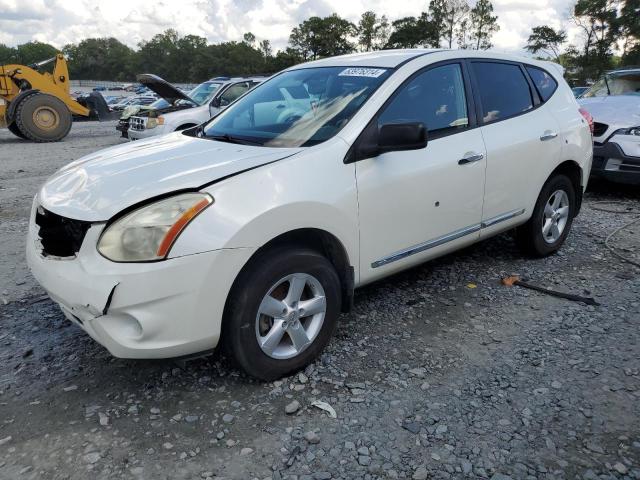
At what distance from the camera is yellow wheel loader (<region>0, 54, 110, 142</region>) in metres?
14.7

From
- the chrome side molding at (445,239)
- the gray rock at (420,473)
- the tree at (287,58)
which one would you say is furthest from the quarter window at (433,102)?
the tree at (287,58)

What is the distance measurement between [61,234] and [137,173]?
47cm

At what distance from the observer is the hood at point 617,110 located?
22.1ft

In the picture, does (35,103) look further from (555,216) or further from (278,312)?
(278,312)

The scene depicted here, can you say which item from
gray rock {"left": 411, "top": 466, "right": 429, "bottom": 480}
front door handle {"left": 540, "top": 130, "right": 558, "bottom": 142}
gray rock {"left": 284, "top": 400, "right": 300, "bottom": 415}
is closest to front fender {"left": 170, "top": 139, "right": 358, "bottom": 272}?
gray rock {"left": 284, "top": 400, "right": 300, "bottom": 415}

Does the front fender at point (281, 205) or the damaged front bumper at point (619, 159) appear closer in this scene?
the front fender at point (281, 205)

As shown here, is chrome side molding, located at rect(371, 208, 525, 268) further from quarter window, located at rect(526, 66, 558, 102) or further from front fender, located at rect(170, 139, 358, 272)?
quarter window, located at rect(526, 66, 558, 102)

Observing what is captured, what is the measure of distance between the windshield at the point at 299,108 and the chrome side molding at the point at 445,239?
841mm

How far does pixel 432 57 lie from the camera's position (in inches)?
142

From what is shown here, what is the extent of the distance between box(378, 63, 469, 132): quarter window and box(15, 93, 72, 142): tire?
47.0 feet

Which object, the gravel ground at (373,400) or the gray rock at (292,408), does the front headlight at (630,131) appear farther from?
the gray rock at (292,408)

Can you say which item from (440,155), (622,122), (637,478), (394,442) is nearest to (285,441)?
(394,442)

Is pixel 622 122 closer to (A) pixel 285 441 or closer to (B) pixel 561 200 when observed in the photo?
(B) pixel 561 200

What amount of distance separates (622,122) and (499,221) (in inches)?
153
